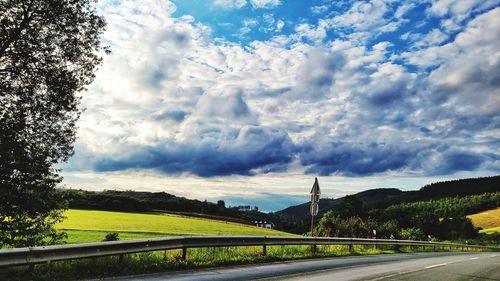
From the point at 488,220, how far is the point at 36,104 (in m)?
153

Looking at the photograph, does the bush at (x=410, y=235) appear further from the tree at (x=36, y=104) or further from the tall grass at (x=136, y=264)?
the tree at (x=36, y=104)

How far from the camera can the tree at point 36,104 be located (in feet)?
47.4

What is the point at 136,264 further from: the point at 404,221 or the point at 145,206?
the point at 404,221

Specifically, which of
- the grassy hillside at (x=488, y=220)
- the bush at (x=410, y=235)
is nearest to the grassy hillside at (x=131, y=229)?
the bush at (x=410, y=235)

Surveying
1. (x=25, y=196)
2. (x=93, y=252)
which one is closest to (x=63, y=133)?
(x=25, y=196)

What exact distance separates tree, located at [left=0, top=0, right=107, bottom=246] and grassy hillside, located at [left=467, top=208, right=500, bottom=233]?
135 m

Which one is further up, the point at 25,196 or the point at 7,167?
the point at 7,167

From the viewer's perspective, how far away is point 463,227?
114 meters

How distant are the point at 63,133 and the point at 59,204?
2708mm

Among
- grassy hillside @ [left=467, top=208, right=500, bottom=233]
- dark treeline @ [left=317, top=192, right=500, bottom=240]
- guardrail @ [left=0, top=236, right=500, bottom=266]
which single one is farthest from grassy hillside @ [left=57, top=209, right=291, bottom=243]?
grassy hillside @ [left=467, top=208, right=500, bottom=233]

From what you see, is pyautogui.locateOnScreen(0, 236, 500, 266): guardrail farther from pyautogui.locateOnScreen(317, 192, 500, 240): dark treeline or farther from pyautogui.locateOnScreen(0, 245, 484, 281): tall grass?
pyautogui.locateOnScreen(317, 192, 500, 240): dark treeline

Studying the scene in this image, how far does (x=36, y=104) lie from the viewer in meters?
15.4

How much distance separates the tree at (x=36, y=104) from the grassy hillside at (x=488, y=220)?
135 m

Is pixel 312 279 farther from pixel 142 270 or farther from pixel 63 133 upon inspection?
pixel 63 133
